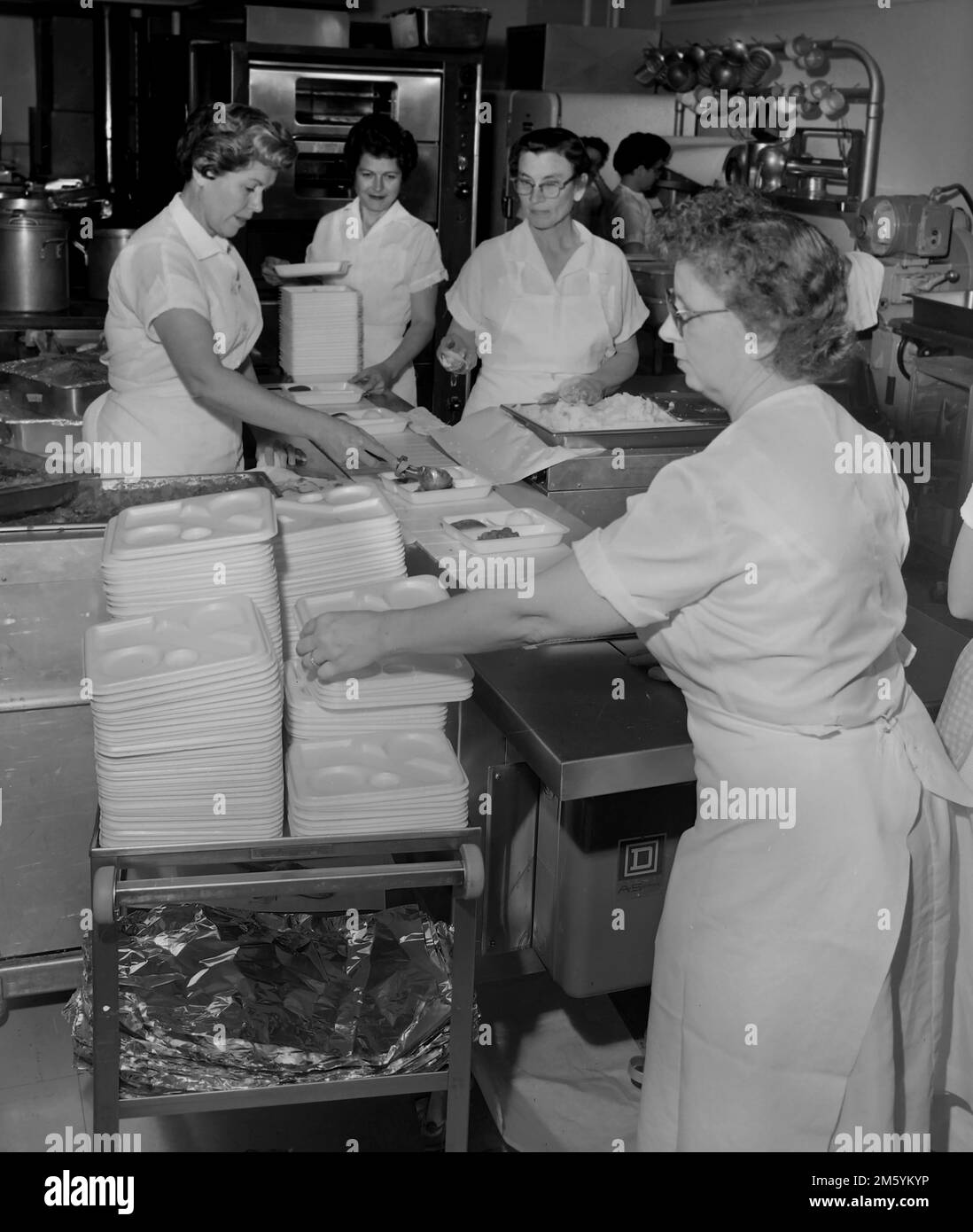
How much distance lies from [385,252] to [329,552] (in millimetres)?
2565

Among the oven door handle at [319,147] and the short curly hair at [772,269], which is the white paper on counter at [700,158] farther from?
the short curly hair at [772,269]

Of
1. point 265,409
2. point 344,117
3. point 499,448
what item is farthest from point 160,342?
point 344,117

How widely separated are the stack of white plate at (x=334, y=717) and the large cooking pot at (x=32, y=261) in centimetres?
319

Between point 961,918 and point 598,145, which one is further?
point 598,145

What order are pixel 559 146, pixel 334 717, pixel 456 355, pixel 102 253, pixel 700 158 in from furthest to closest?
pixel 700 158, pixel 102 253, pixel 456 355, pixel 559 146, pixel 334 717

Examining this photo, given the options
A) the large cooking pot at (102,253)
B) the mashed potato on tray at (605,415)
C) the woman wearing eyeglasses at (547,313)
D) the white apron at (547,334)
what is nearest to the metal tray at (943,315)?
the woman wearing eyeglasses at (547,313)

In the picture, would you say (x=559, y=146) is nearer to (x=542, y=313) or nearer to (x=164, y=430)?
(x=542, y=313)

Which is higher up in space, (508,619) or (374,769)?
(508,619)

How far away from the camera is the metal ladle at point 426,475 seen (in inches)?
115

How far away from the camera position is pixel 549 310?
393cm

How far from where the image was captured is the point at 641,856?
241 cm

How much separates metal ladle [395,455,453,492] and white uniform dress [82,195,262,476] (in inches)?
20.6

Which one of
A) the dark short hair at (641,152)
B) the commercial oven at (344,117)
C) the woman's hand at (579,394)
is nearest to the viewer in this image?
the woman's hand at (579,394)
